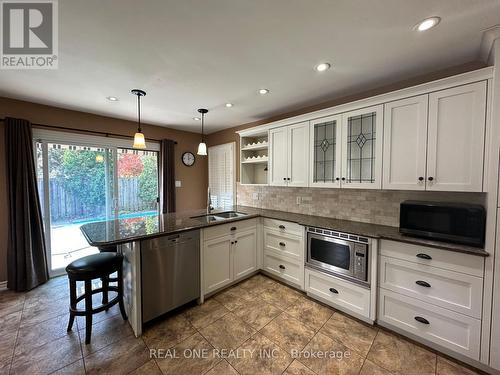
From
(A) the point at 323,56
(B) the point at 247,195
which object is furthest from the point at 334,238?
(B) the point at 247,195

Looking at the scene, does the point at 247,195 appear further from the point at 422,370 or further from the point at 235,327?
the point at 422,370

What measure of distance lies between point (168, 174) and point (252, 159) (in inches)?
68.8

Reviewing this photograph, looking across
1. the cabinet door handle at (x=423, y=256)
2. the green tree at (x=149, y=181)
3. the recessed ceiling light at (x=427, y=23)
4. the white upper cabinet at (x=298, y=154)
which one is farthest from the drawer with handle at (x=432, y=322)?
the green tree at (x=149, y=181)

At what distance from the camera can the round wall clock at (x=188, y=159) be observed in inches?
174

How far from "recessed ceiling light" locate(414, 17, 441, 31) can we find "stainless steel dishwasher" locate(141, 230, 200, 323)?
8.49 feet

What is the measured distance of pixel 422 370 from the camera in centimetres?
157

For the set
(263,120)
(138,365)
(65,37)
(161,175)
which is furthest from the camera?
(161,175)

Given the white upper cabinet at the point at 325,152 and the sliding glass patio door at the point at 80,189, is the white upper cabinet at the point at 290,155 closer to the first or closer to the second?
the white upper cabinet at the point at 325,152

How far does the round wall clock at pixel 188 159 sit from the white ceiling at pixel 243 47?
5.80ft

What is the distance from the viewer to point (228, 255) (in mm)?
2705

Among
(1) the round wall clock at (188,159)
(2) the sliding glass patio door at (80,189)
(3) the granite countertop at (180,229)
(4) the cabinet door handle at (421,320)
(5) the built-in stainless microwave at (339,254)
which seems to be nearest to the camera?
(3) the granite countertop at (180,229)

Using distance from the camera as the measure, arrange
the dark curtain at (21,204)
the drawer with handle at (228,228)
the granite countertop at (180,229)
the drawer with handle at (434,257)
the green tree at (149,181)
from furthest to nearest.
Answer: the green tree at (149,181) → the dark curtain at (21,204) → the drawer with handle at (228,228) → the granite countertop at (180,229) → the drawer with handle at (434,257)

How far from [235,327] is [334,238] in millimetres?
1393

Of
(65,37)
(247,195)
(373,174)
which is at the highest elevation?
(65,37)
